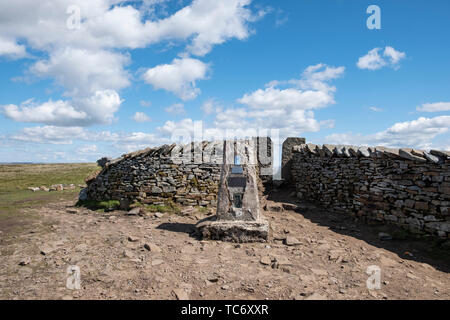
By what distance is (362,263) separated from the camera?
529cm

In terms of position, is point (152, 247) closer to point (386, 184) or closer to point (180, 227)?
point (180, 227)

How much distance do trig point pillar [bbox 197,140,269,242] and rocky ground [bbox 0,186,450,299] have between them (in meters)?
0.36

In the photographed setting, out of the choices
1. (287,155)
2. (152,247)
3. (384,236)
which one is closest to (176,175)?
(152,247)

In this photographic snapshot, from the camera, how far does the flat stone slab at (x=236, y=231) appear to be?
20.8 feet

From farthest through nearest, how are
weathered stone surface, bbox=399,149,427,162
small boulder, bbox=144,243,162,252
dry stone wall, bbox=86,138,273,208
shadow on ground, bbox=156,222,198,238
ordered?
dry stone wall, bbox=86,138,273,208, shadow on ground, bbox=156,222,198,238, weathered stone surface, bbox=399,149,427,162, small boulder, bbox=144,243,162,252

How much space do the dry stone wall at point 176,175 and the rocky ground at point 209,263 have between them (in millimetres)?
1546

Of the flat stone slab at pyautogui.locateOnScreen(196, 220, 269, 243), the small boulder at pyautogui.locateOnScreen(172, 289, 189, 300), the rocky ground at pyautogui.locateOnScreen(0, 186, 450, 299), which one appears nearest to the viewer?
the small boulder at pyautogui.locateOnScreen(172, 289, 189, 300)

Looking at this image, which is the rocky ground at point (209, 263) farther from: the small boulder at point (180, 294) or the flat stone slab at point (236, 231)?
the flat stone slab at point (236, 231)

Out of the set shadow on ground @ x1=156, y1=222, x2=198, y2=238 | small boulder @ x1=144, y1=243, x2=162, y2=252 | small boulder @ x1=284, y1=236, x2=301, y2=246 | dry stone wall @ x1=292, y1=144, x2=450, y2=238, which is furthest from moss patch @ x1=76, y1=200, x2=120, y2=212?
dry stone wall @ x1=292, y1=144, x2=450, y2=238

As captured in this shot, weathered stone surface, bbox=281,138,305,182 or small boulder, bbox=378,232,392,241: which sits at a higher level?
weathered stone surface, bbox=281,138,305,182

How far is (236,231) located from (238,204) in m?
0.80

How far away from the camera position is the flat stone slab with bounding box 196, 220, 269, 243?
6.34 meters

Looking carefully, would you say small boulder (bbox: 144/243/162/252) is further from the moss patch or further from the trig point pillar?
the moss patch

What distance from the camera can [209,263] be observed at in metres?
5.21
